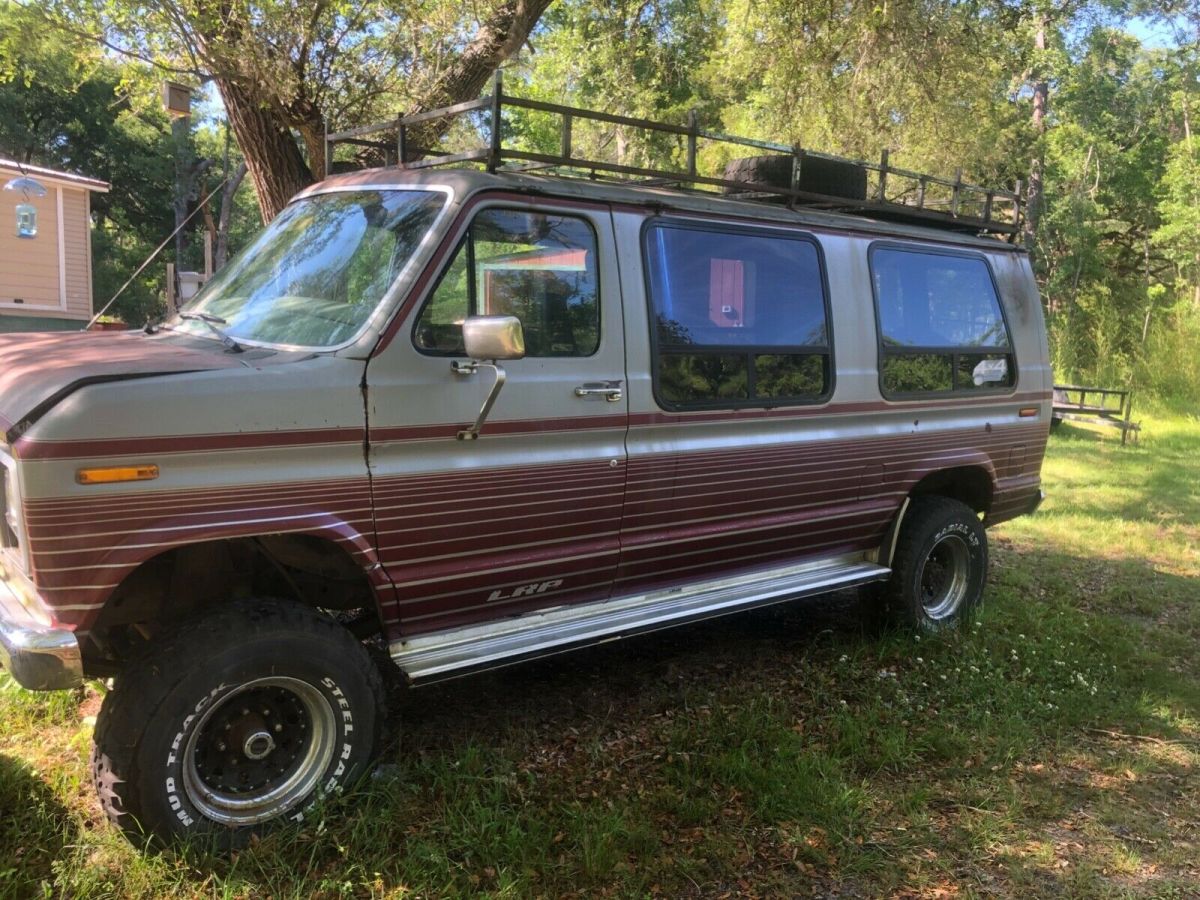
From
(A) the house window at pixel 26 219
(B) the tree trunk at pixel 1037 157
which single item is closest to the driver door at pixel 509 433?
(A) the house window at pixel 26 219

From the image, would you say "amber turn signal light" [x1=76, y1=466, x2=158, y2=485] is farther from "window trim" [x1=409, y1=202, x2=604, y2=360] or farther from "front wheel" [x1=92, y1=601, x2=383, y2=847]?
"window trim" [x1=409, y1=202, x2=604, y2=360]

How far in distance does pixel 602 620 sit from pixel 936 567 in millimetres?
2692

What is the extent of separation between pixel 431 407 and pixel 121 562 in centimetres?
112

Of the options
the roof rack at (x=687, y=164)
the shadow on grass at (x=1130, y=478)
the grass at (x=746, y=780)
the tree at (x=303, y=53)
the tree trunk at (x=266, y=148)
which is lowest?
the grass at (x=746, y=780)

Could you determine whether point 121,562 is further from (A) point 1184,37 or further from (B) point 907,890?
(A) point 1184,37

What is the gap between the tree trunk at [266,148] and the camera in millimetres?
6426

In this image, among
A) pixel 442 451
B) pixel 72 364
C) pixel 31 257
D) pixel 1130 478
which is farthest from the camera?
pixel 31 257

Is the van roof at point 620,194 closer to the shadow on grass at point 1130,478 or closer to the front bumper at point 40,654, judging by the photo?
the front bumper at point 40,654

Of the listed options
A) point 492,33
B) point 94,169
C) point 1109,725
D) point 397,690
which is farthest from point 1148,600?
point 94,169

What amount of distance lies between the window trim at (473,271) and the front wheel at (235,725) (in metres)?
1.06

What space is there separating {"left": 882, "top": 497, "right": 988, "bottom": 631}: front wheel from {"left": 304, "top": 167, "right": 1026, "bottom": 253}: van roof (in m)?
1.63

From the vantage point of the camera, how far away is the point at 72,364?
9.29 feet

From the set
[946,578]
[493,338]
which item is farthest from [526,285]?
[946,578]

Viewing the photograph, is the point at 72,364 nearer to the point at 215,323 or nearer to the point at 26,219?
the point at 215,323
